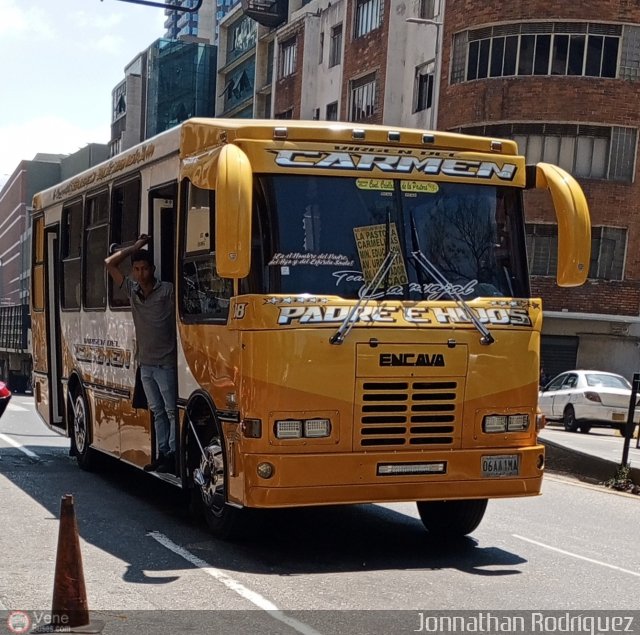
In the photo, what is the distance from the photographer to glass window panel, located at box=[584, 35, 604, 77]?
36.7 meters

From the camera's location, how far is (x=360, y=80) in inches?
1801

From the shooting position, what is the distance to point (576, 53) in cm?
3678

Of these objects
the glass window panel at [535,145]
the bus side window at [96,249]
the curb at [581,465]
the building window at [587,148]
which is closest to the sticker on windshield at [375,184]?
the bus side window at [96,249]

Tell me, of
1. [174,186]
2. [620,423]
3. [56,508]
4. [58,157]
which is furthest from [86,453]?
[58,157]

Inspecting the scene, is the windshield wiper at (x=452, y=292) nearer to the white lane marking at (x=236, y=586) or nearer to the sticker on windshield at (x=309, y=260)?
the sticker on windshield at (x=309, y=260)

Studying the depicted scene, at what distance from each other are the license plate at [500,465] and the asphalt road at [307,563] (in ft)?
2.16

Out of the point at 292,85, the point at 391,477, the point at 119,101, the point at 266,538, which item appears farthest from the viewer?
the point at 119,101

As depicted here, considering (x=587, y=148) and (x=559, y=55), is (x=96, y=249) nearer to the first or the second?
(x=587, y=148)

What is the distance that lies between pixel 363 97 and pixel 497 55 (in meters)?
8.88

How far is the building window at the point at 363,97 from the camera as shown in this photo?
A: 44500 mm

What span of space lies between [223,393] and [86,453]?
5.00m

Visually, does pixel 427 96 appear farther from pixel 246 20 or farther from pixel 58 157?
pixel 58 157

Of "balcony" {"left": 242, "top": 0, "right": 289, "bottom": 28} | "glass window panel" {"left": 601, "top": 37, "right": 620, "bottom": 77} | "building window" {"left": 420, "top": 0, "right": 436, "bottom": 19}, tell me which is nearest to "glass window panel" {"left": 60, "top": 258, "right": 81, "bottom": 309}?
"glass window panel" {"left": 601, "top": 37, "right": 620, "bottom": 77}

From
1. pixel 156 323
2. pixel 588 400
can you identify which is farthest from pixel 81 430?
pixel 588 400
